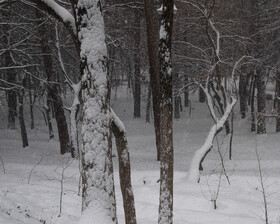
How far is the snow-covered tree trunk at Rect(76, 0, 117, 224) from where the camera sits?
412 cm

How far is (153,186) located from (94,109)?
7.25 metres

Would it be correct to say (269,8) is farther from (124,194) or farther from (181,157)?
(124,194)

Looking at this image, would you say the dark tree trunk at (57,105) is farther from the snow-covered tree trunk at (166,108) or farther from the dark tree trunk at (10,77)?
the snow-covered tree trunk at (166,108)

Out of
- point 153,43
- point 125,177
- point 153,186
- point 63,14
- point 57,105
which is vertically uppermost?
point 153,43

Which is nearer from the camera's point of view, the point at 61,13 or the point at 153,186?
the point at 61,13

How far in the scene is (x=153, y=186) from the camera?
433 inches

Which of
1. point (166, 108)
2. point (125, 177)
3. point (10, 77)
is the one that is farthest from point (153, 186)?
point (10, 77)

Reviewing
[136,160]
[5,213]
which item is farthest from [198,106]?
[5,213]

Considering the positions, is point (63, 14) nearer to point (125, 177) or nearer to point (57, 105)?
point (125, 177)

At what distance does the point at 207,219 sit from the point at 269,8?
13252 millimetres

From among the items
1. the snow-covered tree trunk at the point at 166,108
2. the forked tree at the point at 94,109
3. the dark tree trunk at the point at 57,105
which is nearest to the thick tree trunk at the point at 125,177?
the snow-covered tree trunk at the point at 166,108

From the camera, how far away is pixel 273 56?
18266mm

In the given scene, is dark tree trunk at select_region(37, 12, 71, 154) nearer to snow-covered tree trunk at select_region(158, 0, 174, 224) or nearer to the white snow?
snow-covered tree trunk at select_region(158, 0, 174, 224)

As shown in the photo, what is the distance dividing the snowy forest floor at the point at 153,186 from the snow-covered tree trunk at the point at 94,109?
283 cm
